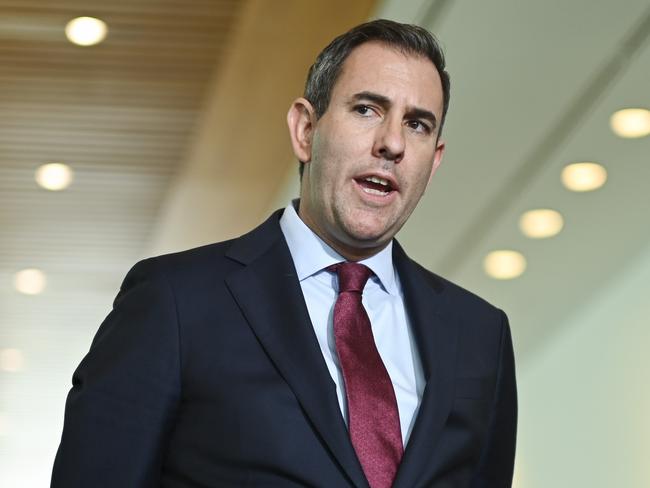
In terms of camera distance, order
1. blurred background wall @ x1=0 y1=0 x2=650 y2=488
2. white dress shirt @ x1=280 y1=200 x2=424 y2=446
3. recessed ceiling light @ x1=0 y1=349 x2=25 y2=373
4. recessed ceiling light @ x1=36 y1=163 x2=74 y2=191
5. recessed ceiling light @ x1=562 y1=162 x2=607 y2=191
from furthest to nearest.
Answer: recessed ceiling light @ x1=0 y1=349 x2=25 y2=373 < recessed ceiling light @ x1=36 y1=163 x2=74 y2=191 < recessed ceiling light @ x1=562 y1=162 x2=607 y2=191 < blurred background wall @ x1=0 y1=0 x2=650 y2=488 < white dress shirt @ x1=280 y1=200 x2=424 y2=446

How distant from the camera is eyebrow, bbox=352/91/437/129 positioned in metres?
1.65

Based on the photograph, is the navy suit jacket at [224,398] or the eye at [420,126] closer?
the navy suit jacket at [224,398]

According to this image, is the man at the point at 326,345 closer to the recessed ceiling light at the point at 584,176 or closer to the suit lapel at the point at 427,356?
the suit lapel at the point at 427,356

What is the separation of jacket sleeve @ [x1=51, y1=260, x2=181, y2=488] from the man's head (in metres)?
0.27

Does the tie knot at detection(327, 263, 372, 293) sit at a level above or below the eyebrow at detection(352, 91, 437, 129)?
below

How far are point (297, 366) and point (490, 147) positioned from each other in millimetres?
2214

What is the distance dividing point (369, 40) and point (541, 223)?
2.17 m

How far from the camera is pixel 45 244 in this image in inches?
Answer: 197

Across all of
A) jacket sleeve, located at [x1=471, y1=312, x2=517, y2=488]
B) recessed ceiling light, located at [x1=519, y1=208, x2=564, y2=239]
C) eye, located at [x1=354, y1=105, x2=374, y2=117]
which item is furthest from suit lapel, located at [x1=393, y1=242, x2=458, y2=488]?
recessed ceiling light, located at [x1=519, y1=208, x2=564, y2=239]

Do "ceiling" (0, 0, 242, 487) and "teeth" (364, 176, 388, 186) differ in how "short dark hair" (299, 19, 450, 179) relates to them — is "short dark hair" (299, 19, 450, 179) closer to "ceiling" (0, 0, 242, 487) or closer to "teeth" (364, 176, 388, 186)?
"teeth" (364, 176, 388, 186)

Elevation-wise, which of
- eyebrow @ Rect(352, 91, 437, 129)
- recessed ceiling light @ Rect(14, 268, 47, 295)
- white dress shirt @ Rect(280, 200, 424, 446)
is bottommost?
white dress shirt @ Rect(280, 200, 424, 446)

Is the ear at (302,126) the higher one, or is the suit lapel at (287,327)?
the ear at (302,126)

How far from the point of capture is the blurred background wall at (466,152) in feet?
10.8

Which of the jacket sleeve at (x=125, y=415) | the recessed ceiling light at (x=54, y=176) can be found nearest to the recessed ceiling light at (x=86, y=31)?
the recessed ceiling light at (x=54, y=176)
